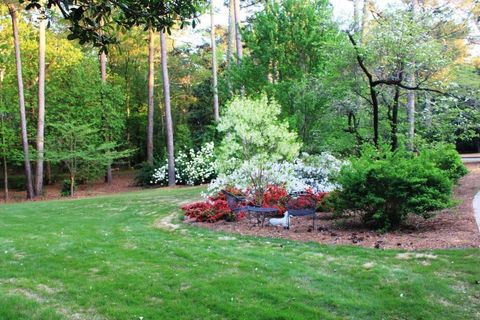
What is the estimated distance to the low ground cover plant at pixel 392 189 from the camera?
21.2 feet

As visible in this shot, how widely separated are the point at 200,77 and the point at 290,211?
72.9 ft

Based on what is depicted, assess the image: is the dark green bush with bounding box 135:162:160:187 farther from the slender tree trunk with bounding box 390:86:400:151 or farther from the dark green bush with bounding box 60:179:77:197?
the slender tree trunk with bounding box 390:86:400:151

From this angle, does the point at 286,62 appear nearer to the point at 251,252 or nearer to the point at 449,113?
the point at 449,113

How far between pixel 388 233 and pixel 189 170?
43.4ft

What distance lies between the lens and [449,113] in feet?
37.1

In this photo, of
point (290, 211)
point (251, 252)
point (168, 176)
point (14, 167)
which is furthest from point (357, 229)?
point (14, 167)

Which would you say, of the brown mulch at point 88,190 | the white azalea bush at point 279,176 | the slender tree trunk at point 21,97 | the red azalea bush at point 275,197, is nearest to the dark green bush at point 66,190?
the brown mulch at point 88,190

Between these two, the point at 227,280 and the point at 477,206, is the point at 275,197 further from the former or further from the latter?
the point at 227,280

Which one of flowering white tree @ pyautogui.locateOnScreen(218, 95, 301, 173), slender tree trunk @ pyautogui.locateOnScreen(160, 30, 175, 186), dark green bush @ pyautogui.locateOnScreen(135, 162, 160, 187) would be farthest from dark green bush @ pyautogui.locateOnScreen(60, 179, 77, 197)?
flowering white tree @ pyautogui.locateOnScreen(218, 95, 301, 173)

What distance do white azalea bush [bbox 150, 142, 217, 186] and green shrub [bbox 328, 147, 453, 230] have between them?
1136 cm

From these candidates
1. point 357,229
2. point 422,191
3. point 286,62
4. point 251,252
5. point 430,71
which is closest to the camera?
point 251,252

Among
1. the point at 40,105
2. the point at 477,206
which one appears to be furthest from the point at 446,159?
the point at 40,105

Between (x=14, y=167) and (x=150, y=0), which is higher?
(x=150, y=0)

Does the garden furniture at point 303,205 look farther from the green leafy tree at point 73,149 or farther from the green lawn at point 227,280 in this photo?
the green leafy tree at point 73,149
